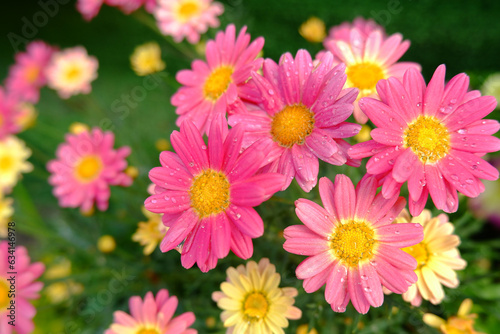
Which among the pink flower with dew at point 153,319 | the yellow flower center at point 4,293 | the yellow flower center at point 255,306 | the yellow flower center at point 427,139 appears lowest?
the yellow flower center at point 4,293

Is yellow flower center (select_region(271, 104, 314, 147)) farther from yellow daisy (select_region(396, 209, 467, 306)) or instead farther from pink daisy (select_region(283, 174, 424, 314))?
yellow daisy (select_region(396, 209, 467, 306))

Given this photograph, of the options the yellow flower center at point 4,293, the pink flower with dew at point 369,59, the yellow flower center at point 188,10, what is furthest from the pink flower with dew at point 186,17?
the yellow flower center at point 4,293

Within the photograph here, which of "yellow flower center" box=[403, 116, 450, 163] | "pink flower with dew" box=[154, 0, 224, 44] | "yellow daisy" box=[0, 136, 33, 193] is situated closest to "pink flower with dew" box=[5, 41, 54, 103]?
"yellow daisy" box=[0, 136, 33, 193]

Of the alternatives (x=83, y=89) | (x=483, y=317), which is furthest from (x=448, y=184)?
(x=83, y=89)

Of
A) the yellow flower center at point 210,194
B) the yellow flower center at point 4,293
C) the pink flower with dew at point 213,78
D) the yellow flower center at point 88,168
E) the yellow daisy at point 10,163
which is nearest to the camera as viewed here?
the yellow flower center at point 210,194

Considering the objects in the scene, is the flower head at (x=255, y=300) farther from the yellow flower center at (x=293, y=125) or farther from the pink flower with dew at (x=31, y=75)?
the pink flower with dew at (x=31, y=75)

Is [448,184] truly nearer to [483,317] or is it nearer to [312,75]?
[312,75]
